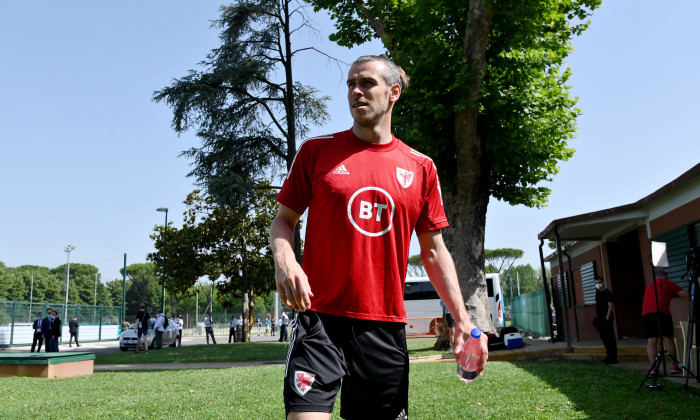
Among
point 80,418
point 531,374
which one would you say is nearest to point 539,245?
point 531,374

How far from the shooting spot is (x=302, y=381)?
2305 millimetres

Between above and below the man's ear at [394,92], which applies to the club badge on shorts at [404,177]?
below

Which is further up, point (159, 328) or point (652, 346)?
point (159, 328)

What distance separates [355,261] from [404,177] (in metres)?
0.51

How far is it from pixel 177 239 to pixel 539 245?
23437 mm

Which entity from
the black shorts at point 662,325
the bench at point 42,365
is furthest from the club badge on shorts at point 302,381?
the bench at point 42,365

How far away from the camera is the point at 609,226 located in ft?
54.9

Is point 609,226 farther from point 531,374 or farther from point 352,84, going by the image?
point 352,84

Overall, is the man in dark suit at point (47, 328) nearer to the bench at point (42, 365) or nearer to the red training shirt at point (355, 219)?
the bench at point (42, 365)

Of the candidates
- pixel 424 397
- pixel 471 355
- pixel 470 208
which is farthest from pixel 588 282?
pixel 471 355

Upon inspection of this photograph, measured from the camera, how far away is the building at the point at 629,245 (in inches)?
482

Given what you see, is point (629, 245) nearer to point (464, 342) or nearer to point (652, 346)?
point (652, 346)

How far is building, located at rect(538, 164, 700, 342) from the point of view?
12.2m

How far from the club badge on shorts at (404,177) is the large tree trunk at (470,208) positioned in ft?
40.6
